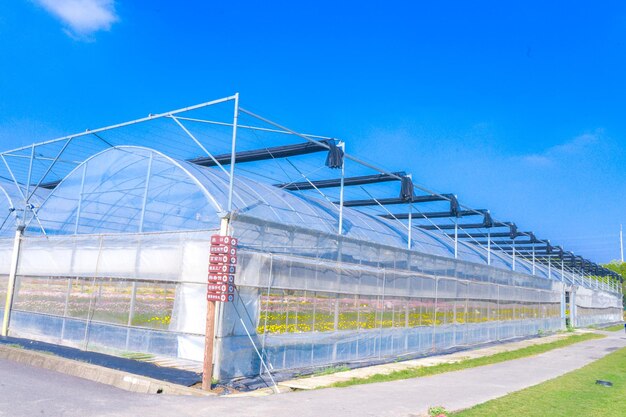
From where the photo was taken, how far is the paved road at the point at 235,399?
8953mm

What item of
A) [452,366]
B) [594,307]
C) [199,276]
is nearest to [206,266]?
[199,276]

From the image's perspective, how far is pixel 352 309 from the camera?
16.4 m

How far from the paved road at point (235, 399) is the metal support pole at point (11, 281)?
6104mm

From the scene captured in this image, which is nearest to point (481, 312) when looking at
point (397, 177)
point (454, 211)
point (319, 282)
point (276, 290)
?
point (454, 211)

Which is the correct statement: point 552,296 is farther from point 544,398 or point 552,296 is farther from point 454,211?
point 544,398

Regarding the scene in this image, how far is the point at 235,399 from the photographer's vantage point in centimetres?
1030

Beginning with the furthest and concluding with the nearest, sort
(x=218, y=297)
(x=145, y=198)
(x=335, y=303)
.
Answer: (x=335, y=303)
(x=145, y=198)
(x=218, y=297)

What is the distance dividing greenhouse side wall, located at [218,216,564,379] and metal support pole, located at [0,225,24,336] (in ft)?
34.0

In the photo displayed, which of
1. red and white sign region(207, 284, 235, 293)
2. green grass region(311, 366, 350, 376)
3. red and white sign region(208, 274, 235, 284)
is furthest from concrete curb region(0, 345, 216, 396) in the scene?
green grass region(311, 366, 350, 376)

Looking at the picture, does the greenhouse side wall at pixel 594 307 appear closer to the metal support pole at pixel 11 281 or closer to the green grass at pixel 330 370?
the green grass at pixel 330 370

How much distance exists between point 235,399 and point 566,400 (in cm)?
679

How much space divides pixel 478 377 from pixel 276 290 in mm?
6024

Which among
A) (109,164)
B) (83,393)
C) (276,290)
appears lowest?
(83,393)

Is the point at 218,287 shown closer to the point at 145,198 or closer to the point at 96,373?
the point at 96,373
